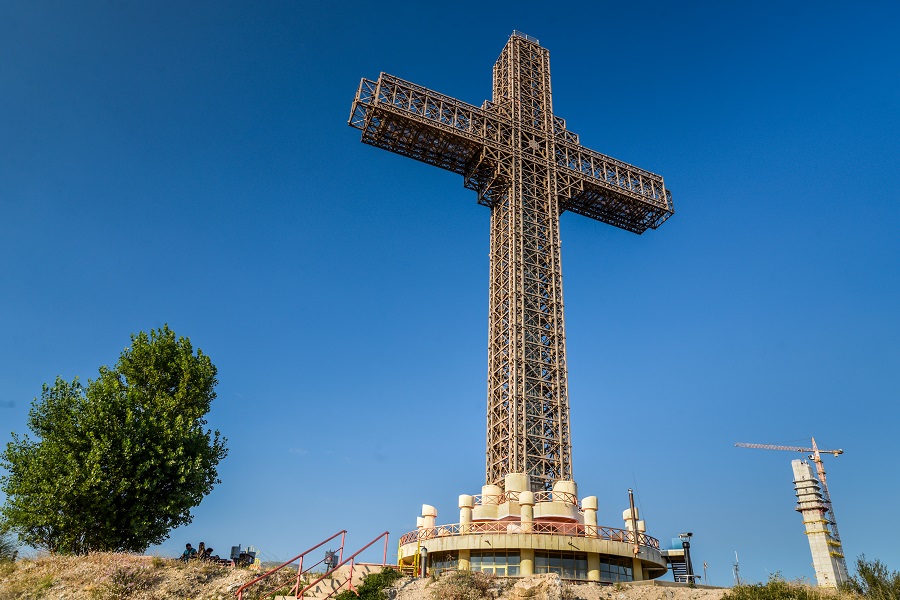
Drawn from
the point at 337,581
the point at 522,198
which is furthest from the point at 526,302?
the point at 337,581

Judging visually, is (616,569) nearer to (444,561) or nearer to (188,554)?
(444,561)

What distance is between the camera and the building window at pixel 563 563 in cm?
2131

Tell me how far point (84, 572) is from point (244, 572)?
4.03 meters

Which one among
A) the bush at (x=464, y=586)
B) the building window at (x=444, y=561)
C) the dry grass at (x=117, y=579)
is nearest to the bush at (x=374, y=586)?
the bush at (x=464, y=586)

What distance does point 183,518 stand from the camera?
73.0ft

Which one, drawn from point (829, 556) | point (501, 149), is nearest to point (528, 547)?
point (829, 556)

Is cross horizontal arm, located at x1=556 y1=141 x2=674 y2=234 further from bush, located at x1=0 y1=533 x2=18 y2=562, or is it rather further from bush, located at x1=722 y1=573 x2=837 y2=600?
bush, located at x1=0 y1=533 x2=18 y2=562

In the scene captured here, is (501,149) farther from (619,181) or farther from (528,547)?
(528,547)

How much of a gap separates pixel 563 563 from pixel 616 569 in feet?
6.56

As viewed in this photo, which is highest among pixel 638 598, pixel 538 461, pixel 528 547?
pixel 538 461

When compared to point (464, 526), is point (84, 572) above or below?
below

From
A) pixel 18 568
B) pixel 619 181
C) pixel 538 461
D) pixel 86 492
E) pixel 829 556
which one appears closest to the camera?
pixel 18 568

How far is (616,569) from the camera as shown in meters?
22.2

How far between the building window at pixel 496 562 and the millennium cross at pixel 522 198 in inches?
165
